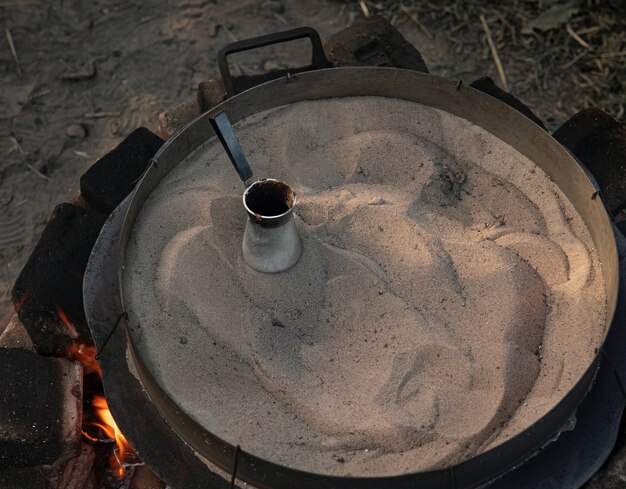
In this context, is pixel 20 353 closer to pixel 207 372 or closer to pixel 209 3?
pixel 207 372

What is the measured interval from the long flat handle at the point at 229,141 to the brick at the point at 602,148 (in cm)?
109

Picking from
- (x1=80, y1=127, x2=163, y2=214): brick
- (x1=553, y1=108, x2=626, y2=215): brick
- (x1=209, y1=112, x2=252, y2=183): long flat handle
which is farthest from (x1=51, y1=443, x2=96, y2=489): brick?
(x1=553, y1=108, x2=626, y2=215): brick

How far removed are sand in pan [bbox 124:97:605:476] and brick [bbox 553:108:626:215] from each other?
322 mm

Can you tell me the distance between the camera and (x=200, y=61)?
11.4ft

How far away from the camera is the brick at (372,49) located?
2516 mm

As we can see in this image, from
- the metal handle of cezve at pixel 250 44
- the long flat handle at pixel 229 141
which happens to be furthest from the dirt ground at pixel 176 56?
the long flat handle at pixel 229 141

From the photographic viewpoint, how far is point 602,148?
2.21 meters

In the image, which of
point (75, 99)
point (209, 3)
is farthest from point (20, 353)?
point (209, 3)

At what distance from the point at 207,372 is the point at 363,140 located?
2.65 ft

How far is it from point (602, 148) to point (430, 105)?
571 mm

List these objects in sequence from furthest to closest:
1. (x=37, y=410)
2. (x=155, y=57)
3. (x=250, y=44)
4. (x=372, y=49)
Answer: (x=155, y=57), (x=372, y=49), (x=250, y=44), (x=37, y=410)

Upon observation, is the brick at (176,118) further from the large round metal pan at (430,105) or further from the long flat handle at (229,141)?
the long flat handle at (229,141)

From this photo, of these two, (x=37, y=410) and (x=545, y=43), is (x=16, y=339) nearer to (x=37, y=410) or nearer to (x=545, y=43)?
(x=37, y=410)

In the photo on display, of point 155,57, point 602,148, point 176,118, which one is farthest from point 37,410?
point 155,57
